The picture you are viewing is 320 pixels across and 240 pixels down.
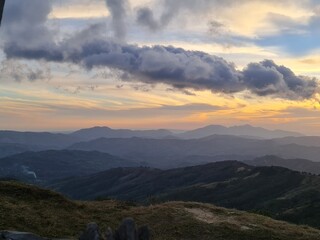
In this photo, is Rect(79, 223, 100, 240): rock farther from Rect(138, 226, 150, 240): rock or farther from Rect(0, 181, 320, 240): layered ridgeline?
Rect(0, 181, 320, 240): layered ridgeline

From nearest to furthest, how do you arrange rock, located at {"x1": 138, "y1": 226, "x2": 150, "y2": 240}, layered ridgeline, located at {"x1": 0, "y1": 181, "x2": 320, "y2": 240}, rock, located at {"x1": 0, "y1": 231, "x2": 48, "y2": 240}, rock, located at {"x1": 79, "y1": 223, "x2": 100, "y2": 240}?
rock, located at {"x1": 79, "y1": 223, "x2": 100, "y2": 240} → rock, located at {"x1": 138, "y1": 226, "x2": 150, "y2": 240} → rock, located at {"x1": 0, "y1": 231, "x2": 48, "y2": 240} → layered ridgeline, located at {"x1": 0, "y1": 181, "x2": 320, "y2": 240}

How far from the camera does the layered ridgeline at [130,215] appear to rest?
82.6 feet

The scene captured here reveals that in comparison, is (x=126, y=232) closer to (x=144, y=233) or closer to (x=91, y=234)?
(x=144, y=233)

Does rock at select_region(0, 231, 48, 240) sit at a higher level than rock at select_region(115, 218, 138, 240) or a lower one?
lower

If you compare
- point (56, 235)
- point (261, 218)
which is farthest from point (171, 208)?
point (56, 235)

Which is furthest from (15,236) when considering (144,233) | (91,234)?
(144,233)

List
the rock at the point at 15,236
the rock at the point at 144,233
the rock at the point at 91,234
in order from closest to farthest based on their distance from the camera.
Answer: the rock at the point at 91,234
the rock at the point at 144,233
the rock at the point at 15,236

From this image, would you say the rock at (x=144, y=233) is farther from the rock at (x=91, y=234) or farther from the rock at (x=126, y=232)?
the rock at (x=91, y=234)

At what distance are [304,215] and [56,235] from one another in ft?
599

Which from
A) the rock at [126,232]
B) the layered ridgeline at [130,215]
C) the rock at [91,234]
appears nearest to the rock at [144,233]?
the rock at [126,232]

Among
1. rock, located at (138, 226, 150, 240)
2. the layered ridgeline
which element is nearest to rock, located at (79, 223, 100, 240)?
rock, located at (138, 226, 150, 240)

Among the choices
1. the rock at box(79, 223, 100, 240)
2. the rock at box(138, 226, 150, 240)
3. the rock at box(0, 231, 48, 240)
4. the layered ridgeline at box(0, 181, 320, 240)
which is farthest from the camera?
the layered ridgeline at box(0, 181, 320, 240)

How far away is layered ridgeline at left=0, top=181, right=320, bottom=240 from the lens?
25.2m

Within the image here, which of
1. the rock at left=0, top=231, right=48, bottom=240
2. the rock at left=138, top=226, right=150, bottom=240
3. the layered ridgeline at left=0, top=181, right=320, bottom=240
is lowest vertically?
the layered ridgeline at left=0, top=181, right=320, bottom=240
